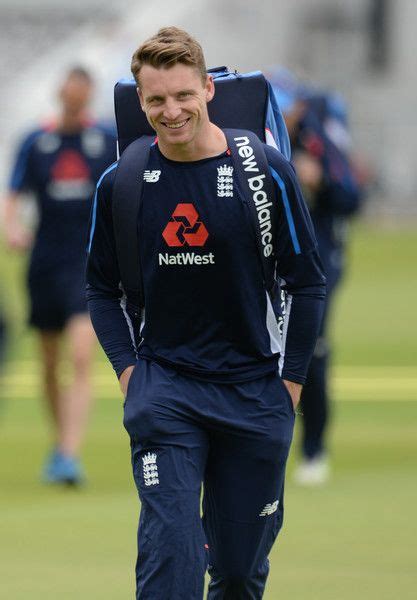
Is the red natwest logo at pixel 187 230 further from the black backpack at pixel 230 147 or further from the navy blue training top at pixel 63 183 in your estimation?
the navy blue training top at pixel 63 183

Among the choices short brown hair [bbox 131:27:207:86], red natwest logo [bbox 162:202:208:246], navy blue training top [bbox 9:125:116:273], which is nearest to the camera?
short brown hair [bbox 131:27:207:86]

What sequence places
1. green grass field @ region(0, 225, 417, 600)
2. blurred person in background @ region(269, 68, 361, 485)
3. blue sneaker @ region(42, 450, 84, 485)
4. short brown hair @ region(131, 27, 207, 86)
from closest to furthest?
short brown hair @ region(131, 27, 207, 86) < green grass field @ region(0, 225, 417, 600) < blurred person in background @ region(269, 68, 361, 485) < blue sneaker @ region(42, 450, 84, 485)

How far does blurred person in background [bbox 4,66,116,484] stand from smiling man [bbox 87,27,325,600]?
4.63m

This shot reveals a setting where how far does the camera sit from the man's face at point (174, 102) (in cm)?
555

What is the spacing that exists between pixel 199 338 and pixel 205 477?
504mm

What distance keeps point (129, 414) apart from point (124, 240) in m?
0.59

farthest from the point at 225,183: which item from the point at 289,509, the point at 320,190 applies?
the point at 320,190

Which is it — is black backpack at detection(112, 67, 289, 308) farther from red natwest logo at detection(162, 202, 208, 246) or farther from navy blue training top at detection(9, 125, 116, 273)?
navy blue training top at detection(9, 125, 116, 273)

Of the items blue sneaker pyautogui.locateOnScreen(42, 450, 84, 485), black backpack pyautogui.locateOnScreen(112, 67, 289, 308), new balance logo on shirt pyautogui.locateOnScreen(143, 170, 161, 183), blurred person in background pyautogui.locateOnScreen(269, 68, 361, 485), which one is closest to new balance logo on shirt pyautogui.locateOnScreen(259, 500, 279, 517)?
black backpack pyautogui.locateOnScreen(112, 67, 289, 308)

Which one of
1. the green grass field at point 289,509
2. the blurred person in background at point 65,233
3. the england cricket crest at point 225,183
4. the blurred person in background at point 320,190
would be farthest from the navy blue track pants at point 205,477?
the blurred person in background at point 65,233

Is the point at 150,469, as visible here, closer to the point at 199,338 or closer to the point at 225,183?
the point at 199,338

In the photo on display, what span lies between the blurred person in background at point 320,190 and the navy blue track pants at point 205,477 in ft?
13.9

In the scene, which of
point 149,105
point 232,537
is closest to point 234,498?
point 232,537

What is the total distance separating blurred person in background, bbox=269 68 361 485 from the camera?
33.2 feet
